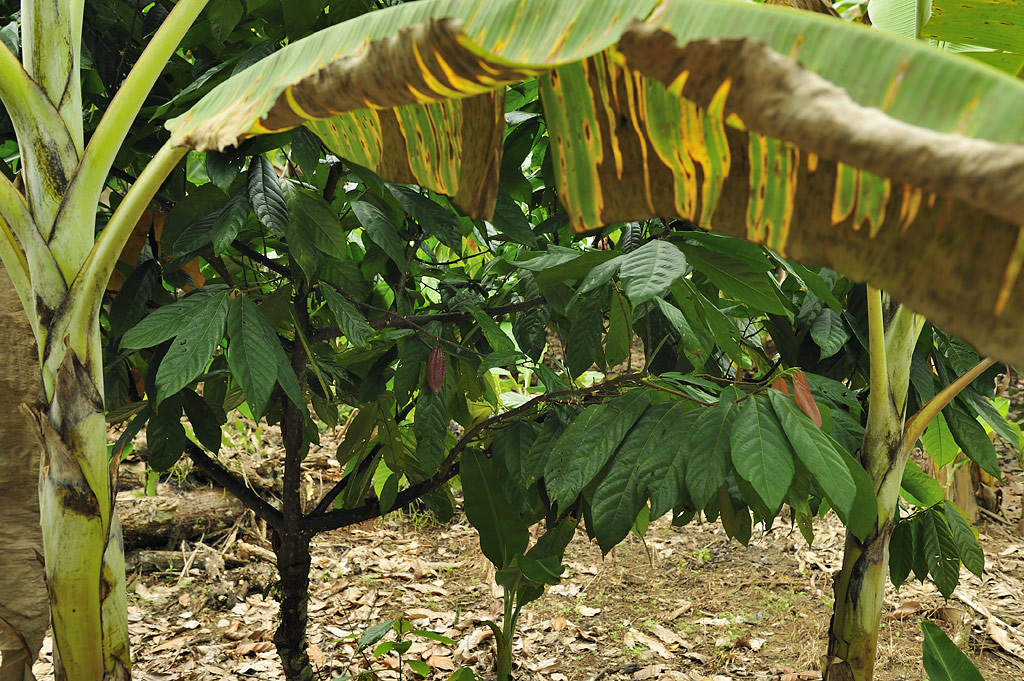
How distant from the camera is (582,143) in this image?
2.06 feet

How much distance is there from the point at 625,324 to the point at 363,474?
2.37 ft

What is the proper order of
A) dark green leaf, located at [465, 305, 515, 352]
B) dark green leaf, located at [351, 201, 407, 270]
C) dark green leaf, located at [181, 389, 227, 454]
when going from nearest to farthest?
1. dark green leaf, located at [351, 201, 407, 270]
2. dark green leaf, located at [465, 305, 515, 352]
3. dark green leaf, located at [181, 389, 227, 454]

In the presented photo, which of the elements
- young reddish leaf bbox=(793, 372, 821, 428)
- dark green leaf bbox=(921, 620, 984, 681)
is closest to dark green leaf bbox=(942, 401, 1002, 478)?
dark green leaf bbox=(921, 620, 984, 681)

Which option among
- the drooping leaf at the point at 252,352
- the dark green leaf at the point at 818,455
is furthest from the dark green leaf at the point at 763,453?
the drooping leaf at the point at 252,352

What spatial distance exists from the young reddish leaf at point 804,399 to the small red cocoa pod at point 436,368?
53 cm

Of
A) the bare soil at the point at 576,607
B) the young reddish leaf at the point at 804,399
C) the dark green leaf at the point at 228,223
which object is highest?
the dark green leaf at the point at 228,223

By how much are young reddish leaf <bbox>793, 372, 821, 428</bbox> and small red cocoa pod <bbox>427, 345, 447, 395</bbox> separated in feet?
1.73

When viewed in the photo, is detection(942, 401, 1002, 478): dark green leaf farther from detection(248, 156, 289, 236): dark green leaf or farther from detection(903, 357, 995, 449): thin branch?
detection(248, 156, 289, 236): dark green leaf

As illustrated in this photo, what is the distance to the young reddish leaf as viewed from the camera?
0.93 metres

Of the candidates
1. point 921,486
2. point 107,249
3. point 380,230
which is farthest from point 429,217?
point 921,486

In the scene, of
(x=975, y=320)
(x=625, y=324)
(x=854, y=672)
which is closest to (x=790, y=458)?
(x=625, y=324)

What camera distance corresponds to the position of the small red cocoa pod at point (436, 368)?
1.14 m

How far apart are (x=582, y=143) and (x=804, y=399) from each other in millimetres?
510

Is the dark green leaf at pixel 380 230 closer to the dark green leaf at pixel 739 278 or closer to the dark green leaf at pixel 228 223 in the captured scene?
the dark green leaf at pixel 228 223
